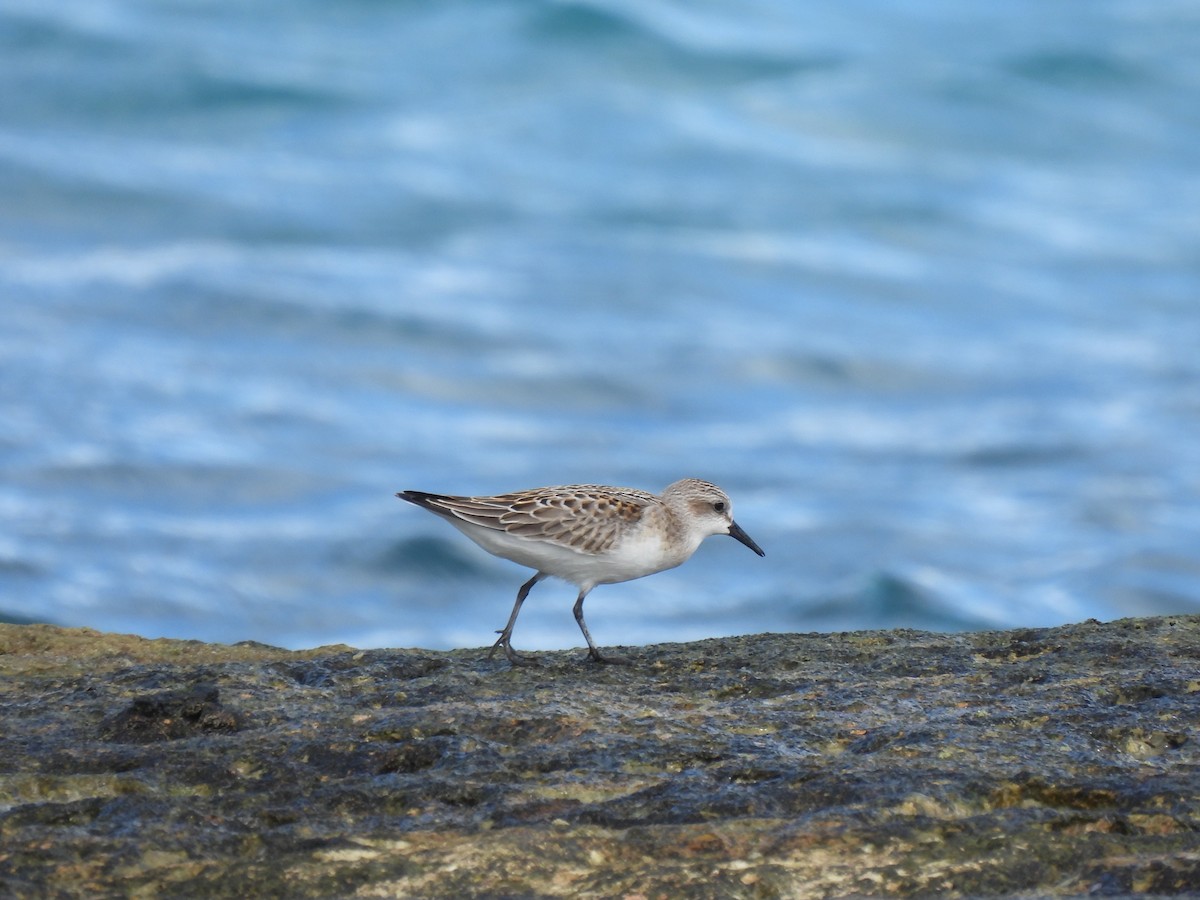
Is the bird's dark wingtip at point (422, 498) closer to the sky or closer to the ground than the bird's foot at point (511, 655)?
closer to the sky

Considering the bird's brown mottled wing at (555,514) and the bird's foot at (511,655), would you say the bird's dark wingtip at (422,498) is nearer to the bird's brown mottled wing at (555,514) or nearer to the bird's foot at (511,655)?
the bird's brown mottled wing at (555,514)

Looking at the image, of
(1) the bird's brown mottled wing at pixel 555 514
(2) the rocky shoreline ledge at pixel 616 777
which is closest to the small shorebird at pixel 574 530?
(1) the bird's brown mottled wing at pixel 555 514

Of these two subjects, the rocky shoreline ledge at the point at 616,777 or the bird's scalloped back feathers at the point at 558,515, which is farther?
the bird's scalloped back feathers at the point at 558,515

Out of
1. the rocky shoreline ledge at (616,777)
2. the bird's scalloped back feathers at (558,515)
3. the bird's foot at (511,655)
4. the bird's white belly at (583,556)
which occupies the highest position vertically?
the bird's scalloped back feathers at (558,515)

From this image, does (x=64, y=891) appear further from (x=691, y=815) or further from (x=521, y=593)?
(x=521, y=593)

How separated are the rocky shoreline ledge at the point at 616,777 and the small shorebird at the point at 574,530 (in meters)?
0.97

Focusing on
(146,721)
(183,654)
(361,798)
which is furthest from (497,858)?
(183,654)

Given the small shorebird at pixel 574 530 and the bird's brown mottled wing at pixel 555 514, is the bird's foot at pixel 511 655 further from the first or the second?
the bird's brown mottled wing at pixel 555 514

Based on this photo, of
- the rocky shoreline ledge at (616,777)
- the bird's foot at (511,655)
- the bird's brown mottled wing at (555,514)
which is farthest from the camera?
the bird's brown mottled wing at (555,514)

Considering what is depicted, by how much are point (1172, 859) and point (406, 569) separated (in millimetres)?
16745

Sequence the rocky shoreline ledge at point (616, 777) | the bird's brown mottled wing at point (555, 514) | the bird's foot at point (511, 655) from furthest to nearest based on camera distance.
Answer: the bird's brown mottled wing at point (555, 514), the bird's foot at point (511, 655), the rocky shoreline ledge at point (616, 777)

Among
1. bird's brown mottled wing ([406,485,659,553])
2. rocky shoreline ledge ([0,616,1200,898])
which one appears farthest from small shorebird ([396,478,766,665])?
rocky shoreline ledge ([0,616,1200,898])

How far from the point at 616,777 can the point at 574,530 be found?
8.51 feet

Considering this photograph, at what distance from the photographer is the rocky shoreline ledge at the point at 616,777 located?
4.20 metres
